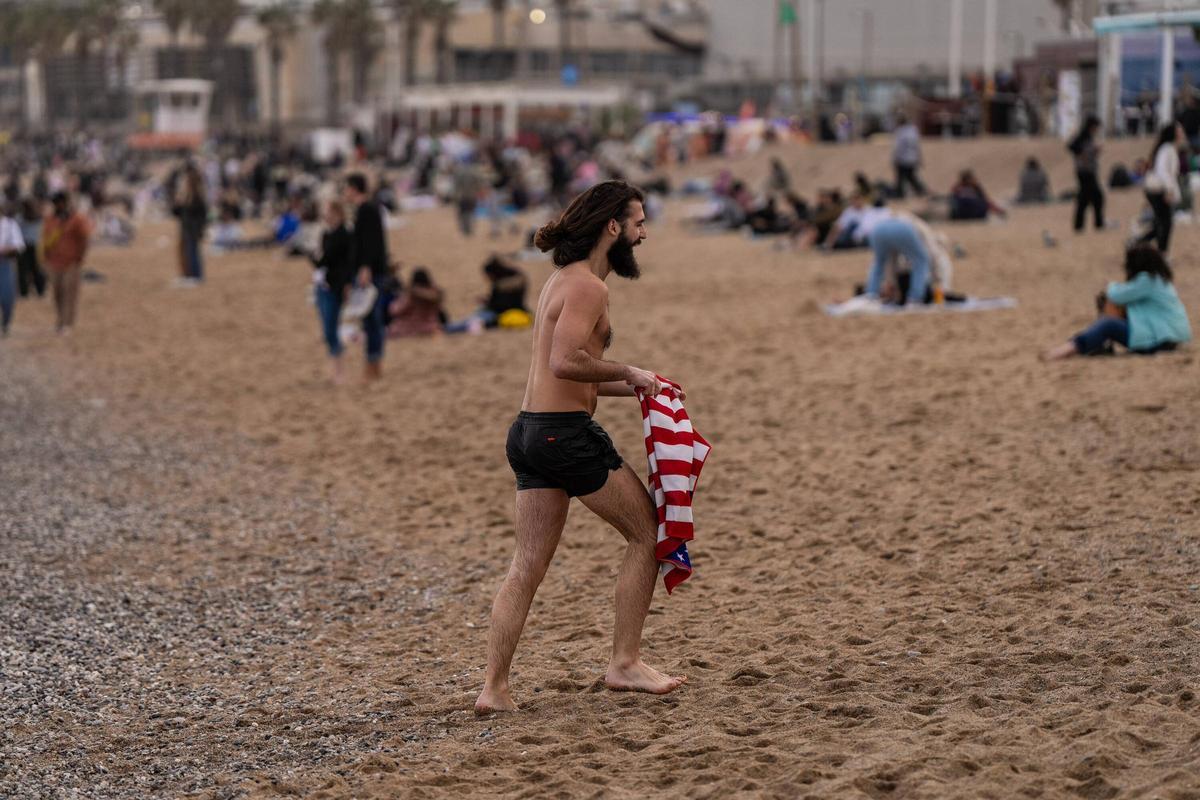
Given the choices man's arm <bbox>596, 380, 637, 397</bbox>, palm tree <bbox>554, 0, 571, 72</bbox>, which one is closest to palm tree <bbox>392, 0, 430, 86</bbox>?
palm tree <bbox>554, 0, 571, 72</bbox>

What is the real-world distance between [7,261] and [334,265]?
6820mm

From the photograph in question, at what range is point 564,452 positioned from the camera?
16.9ft

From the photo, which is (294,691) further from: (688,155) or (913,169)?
(688,155)

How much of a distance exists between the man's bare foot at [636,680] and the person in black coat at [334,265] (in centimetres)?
796

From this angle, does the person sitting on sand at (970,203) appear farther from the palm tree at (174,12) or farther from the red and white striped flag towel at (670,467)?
the palm tree at (174,12)

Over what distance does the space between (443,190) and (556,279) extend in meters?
37.1

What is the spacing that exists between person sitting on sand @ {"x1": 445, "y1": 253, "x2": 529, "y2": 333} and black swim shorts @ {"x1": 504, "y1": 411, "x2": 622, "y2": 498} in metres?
12.2

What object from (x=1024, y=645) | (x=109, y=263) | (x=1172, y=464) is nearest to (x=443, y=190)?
(x=109, y=263)

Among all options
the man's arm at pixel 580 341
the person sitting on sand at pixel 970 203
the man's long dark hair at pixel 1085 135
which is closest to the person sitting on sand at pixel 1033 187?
the person sitting on sand at pixel 970 203

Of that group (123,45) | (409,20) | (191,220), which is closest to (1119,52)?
(191,220)

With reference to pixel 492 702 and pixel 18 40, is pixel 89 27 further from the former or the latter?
pixel 492 702

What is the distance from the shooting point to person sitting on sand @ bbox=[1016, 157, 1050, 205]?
27.8m

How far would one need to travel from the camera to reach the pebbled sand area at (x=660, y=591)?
500 centimetres

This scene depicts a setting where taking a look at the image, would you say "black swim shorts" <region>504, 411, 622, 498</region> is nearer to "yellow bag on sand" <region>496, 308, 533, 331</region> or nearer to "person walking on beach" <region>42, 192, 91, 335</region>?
"yellow bag on sand" <region>496, 308, 533, 331</region>
